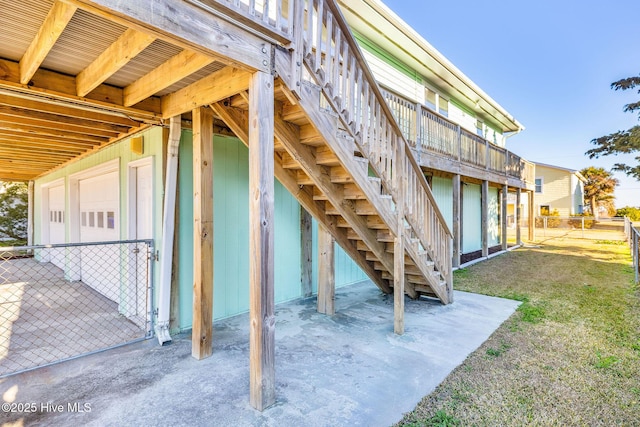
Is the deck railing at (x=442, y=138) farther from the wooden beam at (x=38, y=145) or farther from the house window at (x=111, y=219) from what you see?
the wooden beam at (x=38, y=145)

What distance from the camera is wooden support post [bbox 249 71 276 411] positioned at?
7.77 ft

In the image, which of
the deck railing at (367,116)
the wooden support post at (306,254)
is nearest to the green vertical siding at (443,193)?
the deck railing at (367,116)

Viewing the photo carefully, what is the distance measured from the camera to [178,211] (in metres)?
3.76

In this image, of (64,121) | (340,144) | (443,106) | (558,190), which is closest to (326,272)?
(340,144)

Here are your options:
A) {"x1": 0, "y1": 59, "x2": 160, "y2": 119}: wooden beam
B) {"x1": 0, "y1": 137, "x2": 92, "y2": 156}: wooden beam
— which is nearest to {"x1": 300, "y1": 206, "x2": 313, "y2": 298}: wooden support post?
{"x1": 0, "y1": 59, "x2": 160, "y2": 119}: wooden beam

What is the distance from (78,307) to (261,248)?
4.43 m

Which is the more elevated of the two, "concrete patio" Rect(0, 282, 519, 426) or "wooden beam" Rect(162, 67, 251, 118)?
"wooden beam" Rect(162, 67, 251, 118)

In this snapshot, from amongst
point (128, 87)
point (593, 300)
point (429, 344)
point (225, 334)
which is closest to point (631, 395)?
point (429, 344)

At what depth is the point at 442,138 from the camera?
7285mm

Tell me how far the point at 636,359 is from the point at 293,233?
4363 millimetres

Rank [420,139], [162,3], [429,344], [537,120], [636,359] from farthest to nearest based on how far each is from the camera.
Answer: [537,120] < [420,139] < [429,344] < [636,359] < [162,3]

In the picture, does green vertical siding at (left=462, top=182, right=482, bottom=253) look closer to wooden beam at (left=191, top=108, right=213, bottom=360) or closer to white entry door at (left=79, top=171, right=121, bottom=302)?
wooden beam at (left=191, top=108, right=213, bottom=360)

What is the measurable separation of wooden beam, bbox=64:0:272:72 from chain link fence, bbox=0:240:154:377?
2.21 meters

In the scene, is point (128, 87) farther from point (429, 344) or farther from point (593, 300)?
point (593, 300)
